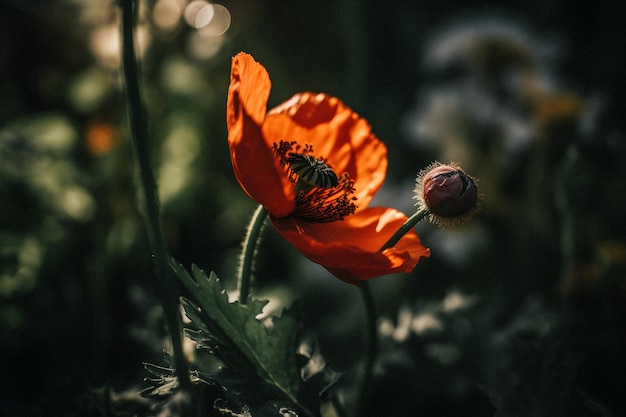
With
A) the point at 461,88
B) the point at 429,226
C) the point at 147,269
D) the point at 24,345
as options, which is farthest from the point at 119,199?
the point at 461,88

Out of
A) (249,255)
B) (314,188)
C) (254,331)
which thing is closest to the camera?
(254,331)

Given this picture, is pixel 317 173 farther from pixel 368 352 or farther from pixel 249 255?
pixel 368 352

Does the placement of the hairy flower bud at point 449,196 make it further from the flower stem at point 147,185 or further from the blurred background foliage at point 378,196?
the flower stem at point 147,185

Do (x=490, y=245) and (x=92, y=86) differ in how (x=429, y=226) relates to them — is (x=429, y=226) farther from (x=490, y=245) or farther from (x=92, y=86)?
(x=92, y=86)

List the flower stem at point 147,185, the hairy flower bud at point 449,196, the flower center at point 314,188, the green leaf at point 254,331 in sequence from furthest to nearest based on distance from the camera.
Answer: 1. the flower center at point 314,188
2. the hairy flower bud at point 449,196
3. the green leaf at point 254,331
4. the flower stem at point 147,185

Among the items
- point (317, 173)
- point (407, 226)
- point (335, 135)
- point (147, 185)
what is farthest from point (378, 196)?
point (147, 185)

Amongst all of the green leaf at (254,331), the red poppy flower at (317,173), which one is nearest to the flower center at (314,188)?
the red poppy flower at (317,173)
